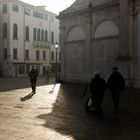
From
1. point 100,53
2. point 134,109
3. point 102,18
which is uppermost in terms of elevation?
point 102,18

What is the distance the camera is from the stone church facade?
23.9 metres

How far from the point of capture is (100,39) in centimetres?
2727

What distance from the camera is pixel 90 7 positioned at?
28.0 metres

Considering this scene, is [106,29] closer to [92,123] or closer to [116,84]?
[116,84]

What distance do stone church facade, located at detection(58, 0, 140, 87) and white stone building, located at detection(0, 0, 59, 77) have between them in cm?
2980

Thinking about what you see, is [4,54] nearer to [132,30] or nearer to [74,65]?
[74,65]

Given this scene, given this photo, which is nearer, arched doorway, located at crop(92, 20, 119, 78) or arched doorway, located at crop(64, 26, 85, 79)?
arched doorway, located at crop(92, 20, 119, 78)

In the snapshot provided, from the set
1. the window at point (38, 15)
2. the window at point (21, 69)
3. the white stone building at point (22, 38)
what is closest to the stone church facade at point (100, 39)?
the white stone building at point (22, 38)

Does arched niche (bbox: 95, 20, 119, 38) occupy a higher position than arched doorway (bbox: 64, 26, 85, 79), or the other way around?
arched niche (bbox: 95, 20, 119, 38)

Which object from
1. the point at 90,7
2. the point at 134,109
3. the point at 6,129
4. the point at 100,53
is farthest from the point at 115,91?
the point at 90,7

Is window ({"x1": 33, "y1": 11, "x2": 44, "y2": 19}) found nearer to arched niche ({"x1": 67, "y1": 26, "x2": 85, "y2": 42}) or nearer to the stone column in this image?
arched niche ({"x1": 67, "y1": 26, "x2": 85, "y2": 42})

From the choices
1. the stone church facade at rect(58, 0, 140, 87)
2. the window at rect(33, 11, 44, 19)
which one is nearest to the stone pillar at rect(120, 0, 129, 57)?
the stone church facade at rect(58, 0, 140, 87)

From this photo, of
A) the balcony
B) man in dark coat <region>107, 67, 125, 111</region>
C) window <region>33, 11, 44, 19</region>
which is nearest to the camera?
man in dark coat <region>107, 67, 125, 111</region>

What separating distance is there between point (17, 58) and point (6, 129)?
52069 millimetres
